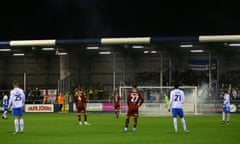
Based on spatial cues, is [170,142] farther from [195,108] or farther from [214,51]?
[214,51]

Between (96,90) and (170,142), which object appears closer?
(170,142)

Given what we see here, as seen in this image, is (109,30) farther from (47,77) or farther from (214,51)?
(214,51)

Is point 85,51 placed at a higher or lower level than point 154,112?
higher

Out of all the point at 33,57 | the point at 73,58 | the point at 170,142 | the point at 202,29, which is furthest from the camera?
the point at 202,29

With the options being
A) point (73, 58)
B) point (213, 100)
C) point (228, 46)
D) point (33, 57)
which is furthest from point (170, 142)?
point (33, 57)

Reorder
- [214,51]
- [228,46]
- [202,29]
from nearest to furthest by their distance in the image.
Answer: [228,46]
[214,51]
[202,29]

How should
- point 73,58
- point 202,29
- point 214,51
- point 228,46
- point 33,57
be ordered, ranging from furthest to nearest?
point 202,29 < point 33,57 < point 73,58 < point 214,51 < point 228,46

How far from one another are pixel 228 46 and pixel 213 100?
6.26 m

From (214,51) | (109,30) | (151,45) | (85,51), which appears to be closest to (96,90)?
(85,51)

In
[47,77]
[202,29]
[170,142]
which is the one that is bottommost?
[170,142]

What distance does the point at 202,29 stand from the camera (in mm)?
79812

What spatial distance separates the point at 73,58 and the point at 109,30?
22021 millimetres

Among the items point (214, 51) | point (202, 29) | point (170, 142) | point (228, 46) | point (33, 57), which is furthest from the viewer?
point (202, 29)

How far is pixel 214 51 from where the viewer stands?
57000 millimetres
